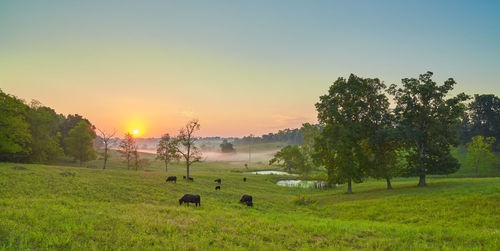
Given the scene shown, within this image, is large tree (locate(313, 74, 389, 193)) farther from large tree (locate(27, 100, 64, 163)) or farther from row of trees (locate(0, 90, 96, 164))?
large tree (locate(27, 100, 64, 163))

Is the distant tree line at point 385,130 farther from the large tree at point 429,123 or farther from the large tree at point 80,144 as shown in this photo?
the large tree at point 80,144

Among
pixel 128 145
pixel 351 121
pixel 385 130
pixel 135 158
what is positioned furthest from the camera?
pixel 135 158

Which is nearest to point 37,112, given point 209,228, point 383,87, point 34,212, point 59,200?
point 59,200

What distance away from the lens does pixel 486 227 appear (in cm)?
1520

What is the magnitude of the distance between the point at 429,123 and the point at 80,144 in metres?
87.6

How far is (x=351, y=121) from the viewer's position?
3850 cm

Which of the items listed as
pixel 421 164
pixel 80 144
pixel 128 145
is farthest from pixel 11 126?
pixel 421 164

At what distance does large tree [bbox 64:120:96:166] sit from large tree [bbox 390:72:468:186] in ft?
271

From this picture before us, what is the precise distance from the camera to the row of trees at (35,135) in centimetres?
5066

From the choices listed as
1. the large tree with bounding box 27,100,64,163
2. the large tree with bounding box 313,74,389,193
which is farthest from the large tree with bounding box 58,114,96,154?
the large tree with bounding box 313,74,389,193

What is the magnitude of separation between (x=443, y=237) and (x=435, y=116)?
29635 mm

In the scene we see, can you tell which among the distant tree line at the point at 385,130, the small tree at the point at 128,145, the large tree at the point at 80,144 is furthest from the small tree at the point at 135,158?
the distant tree line at the point at 385,130

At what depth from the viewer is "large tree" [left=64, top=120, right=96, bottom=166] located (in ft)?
229

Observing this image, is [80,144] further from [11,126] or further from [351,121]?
[351,121]
